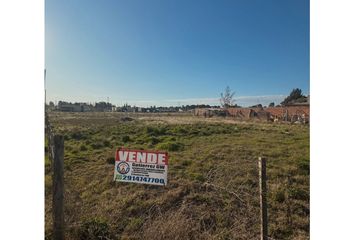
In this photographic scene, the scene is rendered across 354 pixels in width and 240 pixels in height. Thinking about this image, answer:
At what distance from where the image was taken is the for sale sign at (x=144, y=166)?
2422mm

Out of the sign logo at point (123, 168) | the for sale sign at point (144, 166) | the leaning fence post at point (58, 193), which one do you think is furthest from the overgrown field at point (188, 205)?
the sign logo at point (123, 168)

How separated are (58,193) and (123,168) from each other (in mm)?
669

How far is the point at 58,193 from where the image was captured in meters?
2.39

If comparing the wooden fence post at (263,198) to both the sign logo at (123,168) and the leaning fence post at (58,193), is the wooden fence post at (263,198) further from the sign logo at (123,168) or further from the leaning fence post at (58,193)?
the leaning fence post at (58,193)

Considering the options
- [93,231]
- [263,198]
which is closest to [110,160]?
[93,231]

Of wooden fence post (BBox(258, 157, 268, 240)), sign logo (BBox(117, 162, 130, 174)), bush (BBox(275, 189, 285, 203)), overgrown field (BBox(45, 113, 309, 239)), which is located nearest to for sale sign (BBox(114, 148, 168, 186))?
sign logo (BBox(117, 162, 130, 174))

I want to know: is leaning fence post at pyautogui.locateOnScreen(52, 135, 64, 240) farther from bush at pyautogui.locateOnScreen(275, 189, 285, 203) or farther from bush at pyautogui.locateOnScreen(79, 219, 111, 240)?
bush at pyautogui.locateOnScreen(275, 189, 285, 203)

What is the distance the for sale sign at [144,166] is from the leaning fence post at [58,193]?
1.85ft

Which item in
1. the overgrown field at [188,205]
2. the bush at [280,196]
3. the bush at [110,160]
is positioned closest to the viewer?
the overgrown field at [188,205]

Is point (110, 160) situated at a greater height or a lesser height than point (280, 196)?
greater

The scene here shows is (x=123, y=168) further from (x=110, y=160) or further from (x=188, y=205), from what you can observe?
(x=110, y=160)
